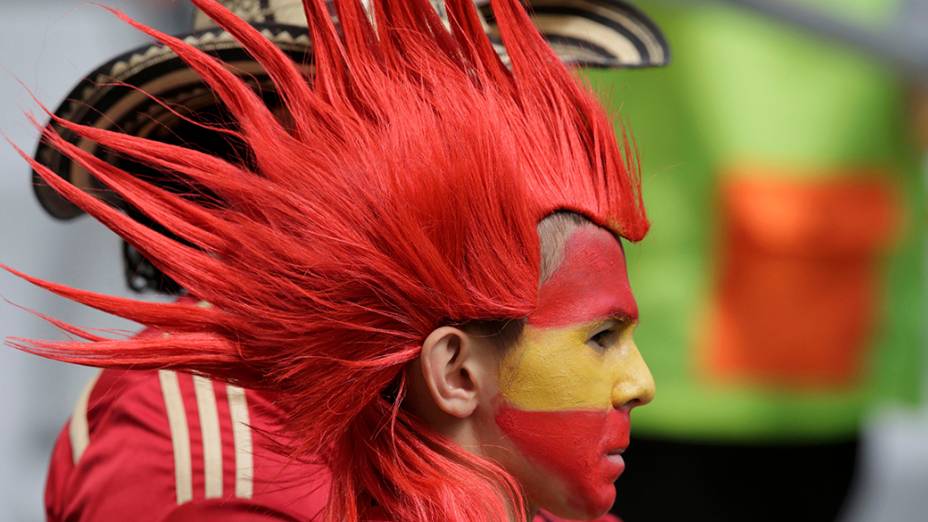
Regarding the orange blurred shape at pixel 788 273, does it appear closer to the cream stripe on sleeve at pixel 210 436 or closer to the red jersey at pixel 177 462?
the red jersey at pixel 177 462

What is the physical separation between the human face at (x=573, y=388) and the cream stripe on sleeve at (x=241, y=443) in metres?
0.29

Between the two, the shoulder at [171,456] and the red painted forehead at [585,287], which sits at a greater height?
the red painted forehead at [585,287]

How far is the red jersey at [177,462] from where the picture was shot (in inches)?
52.2

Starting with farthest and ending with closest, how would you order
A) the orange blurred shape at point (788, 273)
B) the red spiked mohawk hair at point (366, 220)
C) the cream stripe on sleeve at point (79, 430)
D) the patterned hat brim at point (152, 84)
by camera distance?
the orange blurred shape at point (788, 273), the cream stripe on sleeve at point (79, 430), the patterned hat brim at point (152, 84), the red spiked mohawk hair at point (366, 220)

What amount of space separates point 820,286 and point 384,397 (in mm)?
1269

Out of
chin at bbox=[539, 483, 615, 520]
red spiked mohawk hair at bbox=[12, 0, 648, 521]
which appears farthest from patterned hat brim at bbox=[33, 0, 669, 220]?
chin at bbox=[539, 483, 615, 520]

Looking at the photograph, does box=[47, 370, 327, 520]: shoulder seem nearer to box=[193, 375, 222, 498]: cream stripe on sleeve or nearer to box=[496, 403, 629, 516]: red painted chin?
box=[193, 375, 222, 498]: cream stripe on sleeve

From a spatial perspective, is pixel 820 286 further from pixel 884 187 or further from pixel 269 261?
pixel 269 261

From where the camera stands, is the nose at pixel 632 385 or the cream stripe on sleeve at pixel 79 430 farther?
the cream stripe on sleeve at pixel 79 430

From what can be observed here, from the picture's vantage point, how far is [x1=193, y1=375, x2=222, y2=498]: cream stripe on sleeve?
4.42ft

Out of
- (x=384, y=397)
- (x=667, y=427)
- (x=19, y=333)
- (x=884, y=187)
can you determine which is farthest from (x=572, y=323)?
(x=19, y=333)

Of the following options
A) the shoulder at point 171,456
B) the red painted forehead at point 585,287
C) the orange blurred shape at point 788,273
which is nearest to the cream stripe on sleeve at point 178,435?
the shoulder at point 171,456

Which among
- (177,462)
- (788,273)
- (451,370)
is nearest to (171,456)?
(177,462)

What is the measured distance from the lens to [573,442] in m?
1.18
